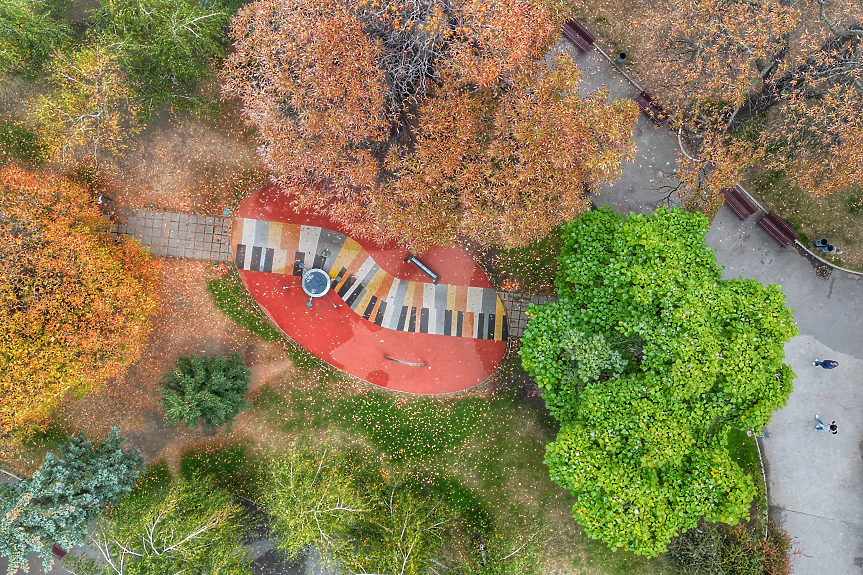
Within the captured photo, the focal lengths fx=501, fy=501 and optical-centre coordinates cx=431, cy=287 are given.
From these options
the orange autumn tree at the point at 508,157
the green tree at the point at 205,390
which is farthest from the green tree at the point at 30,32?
the orange autumn tree at the point at 508,157

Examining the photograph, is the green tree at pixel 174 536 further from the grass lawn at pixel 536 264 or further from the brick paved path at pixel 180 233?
the grass lawn at pixel 536 264

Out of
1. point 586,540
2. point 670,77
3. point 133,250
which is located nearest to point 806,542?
point 586,540

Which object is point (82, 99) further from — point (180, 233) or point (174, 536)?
point (174, 536)

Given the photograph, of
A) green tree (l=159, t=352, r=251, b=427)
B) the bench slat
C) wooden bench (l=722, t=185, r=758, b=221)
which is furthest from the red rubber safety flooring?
wooden bench (l=722, t=185, r=758, b=221)

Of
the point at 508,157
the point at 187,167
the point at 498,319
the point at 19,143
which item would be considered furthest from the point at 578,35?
the point at 19,143

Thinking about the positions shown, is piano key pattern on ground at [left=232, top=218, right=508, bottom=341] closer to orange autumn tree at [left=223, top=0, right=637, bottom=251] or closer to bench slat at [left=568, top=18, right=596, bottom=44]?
orange autumn tree at [left=223, top=0, right=637, bottom=251]

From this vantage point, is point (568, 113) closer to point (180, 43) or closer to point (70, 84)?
point (180, 43)
